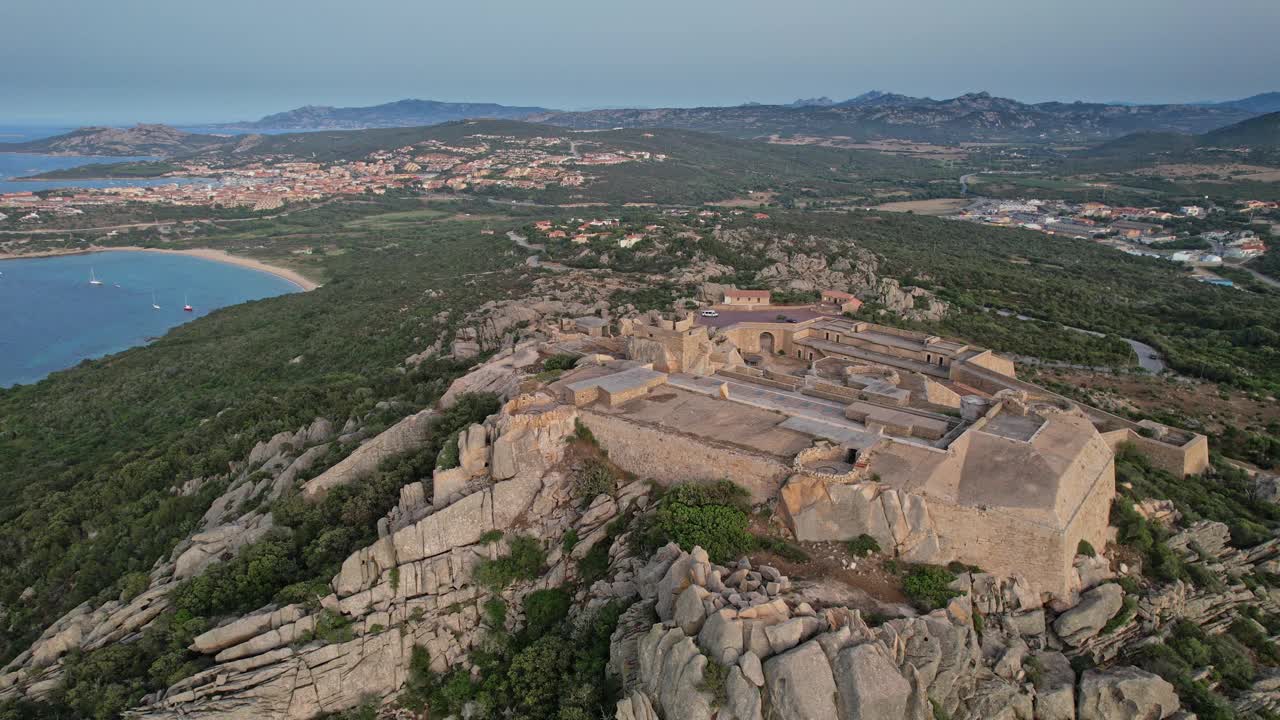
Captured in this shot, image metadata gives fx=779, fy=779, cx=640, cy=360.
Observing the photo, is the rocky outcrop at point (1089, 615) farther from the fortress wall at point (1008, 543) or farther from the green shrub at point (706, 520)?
the green shrub at point (706, 520)

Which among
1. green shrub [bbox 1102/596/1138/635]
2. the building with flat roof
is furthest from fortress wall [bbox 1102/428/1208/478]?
the building with flat roof

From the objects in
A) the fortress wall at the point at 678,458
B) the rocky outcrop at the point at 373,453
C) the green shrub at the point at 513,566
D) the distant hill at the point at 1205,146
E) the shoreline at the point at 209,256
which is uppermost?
the distant hill at the point at 1205,146

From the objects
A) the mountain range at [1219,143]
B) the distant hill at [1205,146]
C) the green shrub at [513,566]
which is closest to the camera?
the green shrub at [513,566]

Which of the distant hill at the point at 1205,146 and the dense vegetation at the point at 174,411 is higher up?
the distant hill at the point at 1205,146

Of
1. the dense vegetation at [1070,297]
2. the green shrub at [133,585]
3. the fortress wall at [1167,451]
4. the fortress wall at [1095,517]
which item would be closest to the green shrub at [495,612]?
the green shrub at [133,585]

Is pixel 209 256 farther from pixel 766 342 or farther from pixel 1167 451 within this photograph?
pixel 1167 451

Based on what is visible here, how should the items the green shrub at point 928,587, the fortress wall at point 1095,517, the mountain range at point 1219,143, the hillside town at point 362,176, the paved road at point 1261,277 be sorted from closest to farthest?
the green shrub at point 928,587
the fortress wall at point 1095,517
the paved road at point 1261,277
the hillside town at point 362,176
the mountain range at point 1219,143
